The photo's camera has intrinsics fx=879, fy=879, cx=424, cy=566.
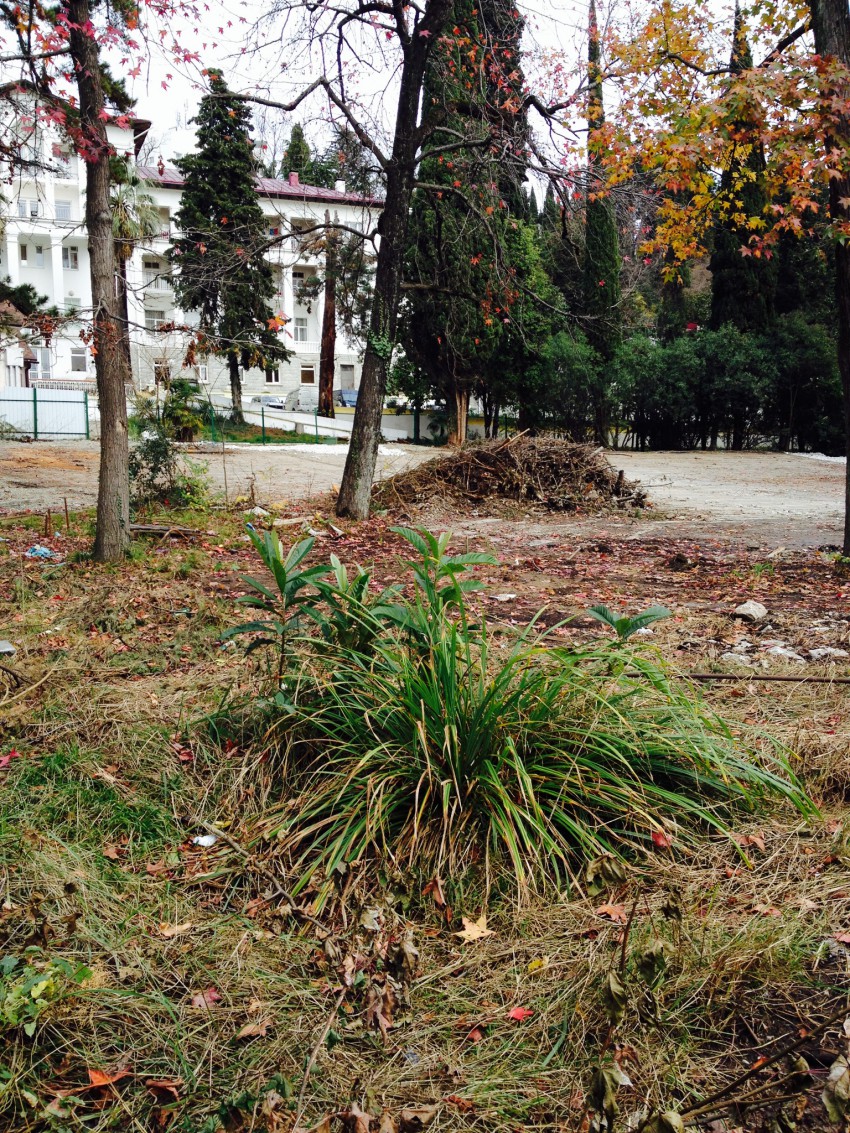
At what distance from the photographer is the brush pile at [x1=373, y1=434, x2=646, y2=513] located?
511 inches

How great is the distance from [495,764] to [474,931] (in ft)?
1.85

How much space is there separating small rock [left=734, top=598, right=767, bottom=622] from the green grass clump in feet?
9.16

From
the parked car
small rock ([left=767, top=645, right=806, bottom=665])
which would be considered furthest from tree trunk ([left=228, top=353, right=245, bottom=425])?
small rock ([left=767, top=645, right=806, bottom=665])

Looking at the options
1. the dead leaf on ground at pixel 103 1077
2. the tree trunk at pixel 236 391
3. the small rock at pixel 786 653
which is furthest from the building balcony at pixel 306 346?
the dead leaf on ground at pixel 103 1077

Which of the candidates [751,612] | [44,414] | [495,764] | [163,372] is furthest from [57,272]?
[495,764]

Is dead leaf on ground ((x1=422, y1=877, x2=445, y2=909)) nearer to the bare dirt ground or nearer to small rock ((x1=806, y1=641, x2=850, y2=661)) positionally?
small rock ((x1=806, y1=641, x2=850, y2=661))

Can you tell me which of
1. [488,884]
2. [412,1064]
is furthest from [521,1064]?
[488,884]

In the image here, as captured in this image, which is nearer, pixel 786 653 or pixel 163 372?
pixel 786 653

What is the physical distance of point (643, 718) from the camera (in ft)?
10.3

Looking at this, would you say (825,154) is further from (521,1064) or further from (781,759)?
(521,1064)

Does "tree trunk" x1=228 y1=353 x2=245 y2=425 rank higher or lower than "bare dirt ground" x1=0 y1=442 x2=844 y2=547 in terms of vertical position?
higher

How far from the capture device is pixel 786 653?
195 inches

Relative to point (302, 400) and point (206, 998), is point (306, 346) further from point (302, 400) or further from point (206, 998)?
point (206, 998)

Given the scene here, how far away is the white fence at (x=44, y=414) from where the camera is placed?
79.7 feet
